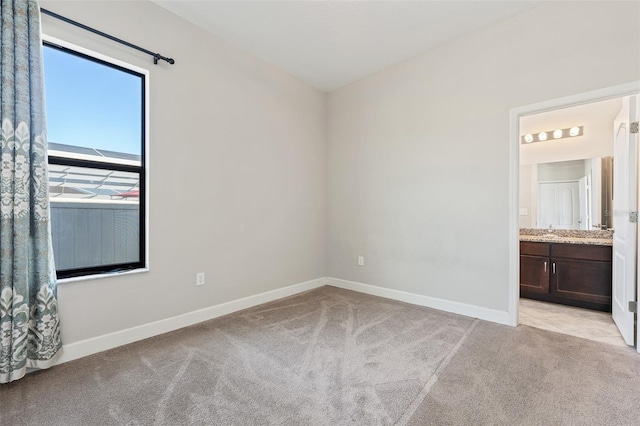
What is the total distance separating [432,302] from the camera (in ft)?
10.5

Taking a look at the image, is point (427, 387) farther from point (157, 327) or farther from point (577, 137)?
point (577, 137)

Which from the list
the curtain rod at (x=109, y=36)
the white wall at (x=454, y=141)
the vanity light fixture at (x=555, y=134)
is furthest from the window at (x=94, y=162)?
the vanity light fixture at (x=555, y=134)

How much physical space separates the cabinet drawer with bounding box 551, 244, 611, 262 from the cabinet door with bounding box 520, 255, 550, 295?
0.16m

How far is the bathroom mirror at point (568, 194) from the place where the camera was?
3617mm

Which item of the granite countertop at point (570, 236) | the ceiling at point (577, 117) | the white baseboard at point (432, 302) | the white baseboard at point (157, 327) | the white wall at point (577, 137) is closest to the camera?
the white baseboard at point (157, 327)

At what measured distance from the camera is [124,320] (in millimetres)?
2336

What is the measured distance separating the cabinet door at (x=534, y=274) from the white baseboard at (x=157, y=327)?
3.00 metres

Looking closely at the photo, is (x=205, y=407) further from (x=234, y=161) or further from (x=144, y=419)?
(x=234, y=161)

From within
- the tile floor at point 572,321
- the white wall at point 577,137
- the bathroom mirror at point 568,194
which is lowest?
the tile floor at point 572,321

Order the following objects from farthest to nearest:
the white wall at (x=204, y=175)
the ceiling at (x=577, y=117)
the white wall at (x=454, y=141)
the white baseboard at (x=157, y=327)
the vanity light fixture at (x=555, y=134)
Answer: the vanity light fixture at (x=555, y=134) < the ceiling at (x=577, y=117) < the white wall at (x=454, y=141) < the white wall at (x=204, y=175) < the white baseboard at (x=157, y=327)

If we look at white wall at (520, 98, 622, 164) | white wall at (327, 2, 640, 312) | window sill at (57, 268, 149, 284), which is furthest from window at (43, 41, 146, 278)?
white wall at (520, 98, 622, 164)

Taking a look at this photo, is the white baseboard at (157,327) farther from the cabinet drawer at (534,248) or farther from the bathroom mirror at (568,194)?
the bathroom mirror at (568,194)

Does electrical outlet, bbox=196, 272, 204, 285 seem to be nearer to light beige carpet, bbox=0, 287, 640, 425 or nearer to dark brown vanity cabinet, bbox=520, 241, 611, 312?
light beige carpet, bbox=0, 287, 640, 425

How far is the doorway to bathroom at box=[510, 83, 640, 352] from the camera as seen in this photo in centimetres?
242
